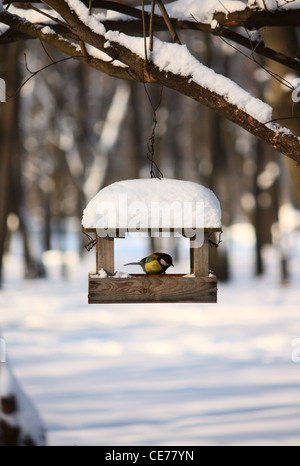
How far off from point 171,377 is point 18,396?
3.22 metres

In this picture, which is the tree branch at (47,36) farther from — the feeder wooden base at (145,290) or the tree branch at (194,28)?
the feeder wooden base at (145,290)

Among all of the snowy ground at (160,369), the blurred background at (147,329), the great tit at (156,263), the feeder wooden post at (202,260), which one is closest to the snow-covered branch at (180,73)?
the blurred background at (147,329)

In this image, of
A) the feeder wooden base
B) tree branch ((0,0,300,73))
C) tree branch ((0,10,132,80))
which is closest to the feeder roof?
the feeder wooden base

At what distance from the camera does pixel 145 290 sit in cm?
358

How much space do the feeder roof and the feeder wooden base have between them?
333mm

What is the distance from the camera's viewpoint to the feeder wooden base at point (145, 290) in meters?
3.57

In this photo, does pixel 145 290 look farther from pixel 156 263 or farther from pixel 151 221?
pixel 151 221

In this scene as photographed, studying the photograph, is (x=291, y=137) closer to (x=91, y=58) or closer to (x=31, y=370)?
(x=91, y=58)

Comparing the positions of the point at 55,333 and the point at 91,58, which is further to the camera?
the point at 55,333

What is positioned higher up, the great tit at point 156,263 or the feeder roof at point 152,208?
the feeder roof at point 152,208

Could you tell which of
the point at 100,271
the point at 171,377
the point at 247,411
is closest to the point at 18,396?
the point at 100,271

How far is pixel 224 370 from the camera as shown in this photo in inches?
317

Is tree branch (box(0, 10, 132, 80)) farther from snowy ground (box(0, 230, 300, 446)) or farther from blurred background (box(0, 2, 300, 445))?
snowy ground (box(0, 230, 300, 446))

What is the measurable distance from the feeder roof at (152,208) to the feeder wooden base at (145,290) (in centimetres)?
33
